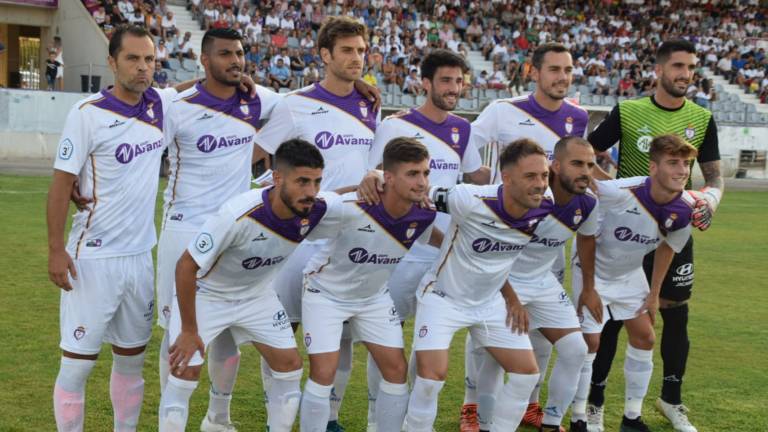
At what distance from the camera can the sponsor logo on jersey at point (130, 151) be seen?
17.4 feet

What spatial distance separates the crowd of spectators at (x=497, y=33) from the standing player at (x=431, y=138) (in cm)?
1891

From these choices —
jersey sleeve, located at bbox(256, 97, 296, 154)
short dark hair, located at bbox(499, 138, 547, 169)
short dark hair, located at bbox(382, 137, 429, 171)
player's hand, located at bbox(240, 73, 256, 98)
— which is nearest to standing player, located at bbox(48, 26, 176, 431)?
player's hand, located at bbox(240, 73, 256, 98)

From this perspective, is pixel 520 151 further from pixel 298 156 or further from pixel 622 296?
pixel 622 296

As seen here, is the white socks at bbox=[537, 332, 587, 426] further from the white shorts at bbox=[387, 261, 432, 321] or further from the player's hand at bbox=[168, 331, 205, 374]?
the player's hand at bbox=[168, 331, 205, 374]

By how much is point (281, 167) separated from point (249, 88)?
3.86 feet

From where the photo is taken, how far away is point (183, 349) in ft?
16.6

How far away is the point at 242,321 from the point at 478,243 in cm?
150

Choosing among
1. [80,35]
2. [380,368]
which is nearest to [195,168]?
[380,368]

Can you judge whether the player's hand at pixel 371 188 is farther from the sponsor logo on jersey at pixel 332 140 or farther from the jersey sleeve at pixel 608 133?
the jersey sleeve at pixel 608 133

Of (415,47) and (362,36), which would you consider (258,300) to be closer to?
(362,36)

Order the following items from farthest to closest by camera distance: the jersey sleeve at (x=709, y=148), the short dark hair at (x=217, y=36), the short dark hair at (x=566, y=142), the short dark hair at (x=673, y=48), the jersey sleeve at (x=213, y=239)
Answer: the jersey sleeve at (x=709, y=148) < the short dark hair at (x=673, y=48) < the short dark hair at (x=217, y=36) < the short dark hair at (x=566, y=142) < the jersey sleeve at (x=213, y=239)

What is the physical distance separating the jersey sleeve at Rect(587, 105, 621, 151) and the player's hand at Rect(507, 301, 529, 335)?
1580mm

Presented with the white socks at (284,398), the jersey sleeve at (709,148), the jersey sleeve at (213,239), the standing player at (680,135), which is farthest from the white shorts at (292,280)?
the jersey sleeve at (709,148)

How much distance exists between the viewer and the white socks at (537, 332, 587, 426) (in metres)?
5.86
